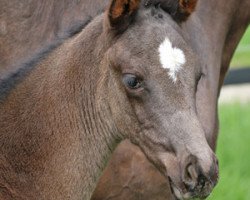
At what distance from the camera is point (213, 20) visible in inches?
293

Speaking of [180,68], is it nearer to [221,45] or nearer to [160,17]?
[160,17]

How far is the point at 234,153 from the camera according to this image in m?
10.2

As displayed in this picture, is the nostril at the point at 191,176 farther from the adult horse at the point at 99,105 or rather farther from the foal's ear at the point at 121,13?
the foal's ear at the point at 121,13

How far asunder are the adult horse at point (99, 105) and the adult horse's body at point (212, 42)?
2.54 feet

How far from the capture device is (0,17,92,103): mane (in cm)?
605

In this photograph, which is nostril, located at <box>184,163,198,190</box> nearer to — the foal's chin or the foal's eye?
the foal's chin

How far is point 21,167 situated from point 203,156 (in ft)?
3.26

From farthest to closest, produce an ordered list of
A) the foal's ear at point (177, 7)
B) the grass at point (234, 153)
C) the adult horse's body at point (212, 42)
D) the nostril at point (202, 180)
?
the grass at point (234, 153) < the adult horse's body at point (212, 42) < the foal's ear at point (177, 7) < the nostril at point (202, 180)

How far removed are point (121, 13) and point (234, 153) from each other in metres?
4.56

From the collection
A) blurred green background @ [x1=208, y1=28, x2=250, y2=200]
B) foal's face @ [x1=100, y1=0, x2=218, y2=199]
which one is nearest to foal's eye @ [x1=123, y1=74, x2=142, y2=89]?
foal's face @ [x1=100, y1=0, x2=218, y2=199]

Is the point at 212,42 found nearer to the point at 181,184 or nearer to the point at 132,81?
the point at 132,81

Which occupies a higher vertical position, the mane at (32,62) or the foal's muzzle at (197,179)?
the mane at (32,62)

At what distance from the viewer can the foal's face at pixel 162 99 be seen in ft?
18.5

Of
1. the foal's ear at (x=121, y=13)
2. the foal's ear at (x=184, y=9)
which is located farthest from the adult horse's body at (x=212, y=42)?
the foal's ear at (x=121, y=13)
